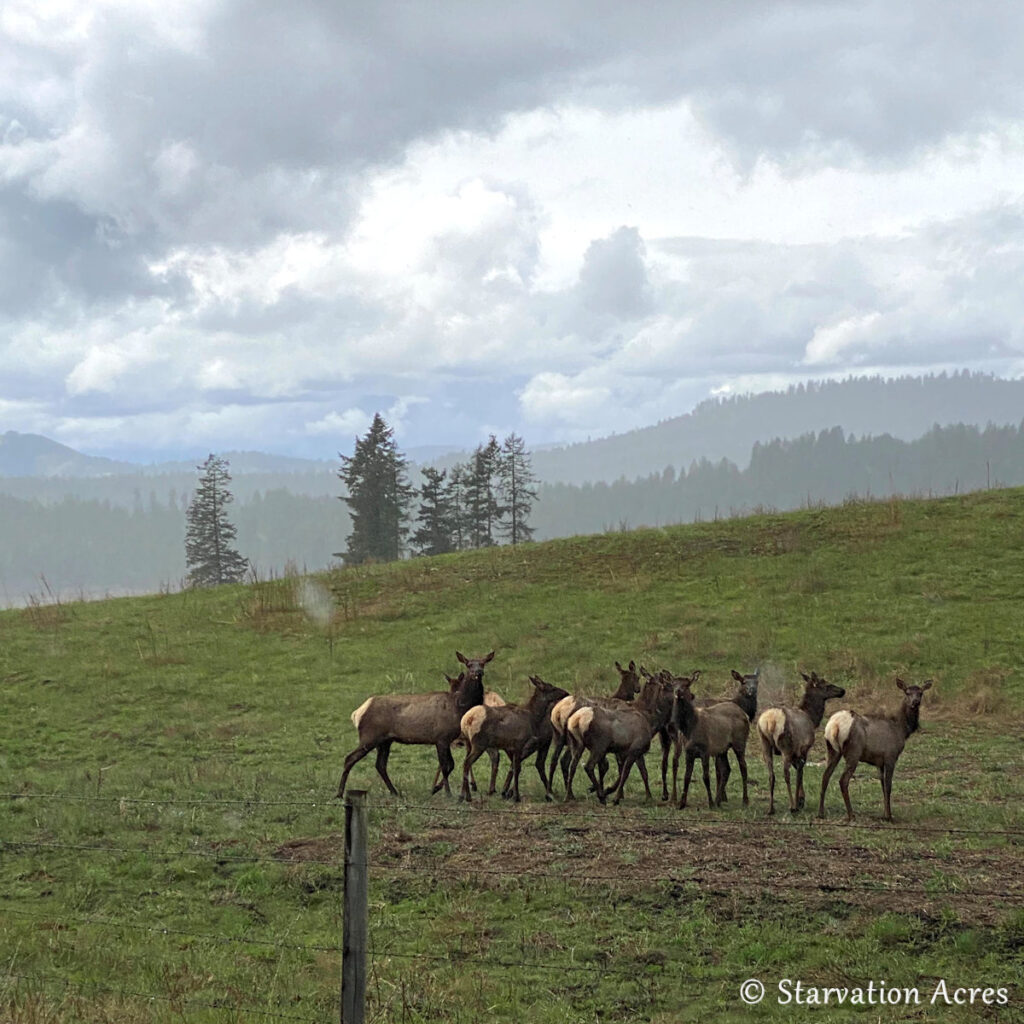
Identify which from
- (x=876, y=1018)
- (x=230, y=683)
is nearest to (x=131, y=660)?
(x=230, y=683)

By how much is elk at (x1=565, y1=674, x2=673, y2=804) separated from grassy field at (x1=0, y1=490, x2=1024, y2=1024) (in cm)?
75

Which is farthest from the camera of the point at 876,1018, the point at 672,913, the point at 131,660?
the point at 131,660

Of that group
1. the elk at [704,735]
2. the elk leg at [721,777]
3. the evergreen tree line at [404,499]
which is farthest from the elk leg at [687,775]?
the evergreen tree line at [404,499]

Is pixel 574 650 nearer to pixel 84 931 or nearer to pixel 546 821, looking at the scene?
pixel 546 821

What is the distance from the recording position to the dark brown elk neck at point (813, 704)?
54.4 feet

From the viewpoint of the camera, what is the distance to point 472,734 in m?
15.9

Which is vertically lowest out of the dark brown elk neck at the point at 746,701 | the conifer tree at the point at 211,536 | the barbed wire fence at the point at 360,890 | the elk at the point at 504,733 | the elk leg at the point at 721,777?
the barbed wire fence at the point at 360,890

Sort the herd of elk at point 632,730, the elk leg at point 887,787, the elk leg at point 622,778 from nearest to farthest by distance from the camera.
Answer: the elk leg at point 887,787, the herd of elk at point 632,730, the elk leg at point 622,778

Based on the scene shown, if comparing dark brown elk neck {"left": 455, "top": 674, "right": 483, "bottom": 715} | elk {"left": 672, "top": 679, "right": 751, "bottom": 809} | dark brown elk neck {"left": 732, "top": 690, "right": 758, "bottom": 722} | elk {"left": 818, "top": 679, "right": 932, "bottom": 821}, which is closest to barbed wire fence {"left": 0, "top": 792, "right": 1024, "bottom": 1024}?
elk {"left": 818, "top": 679, "right": 932, "bottom": 821}

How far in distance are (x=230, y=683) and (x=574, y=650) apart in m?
8.72

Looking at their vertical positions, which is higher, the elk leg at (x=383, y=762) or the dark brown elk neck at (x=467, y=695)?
the dark brown elk neck at (x=467, y=695)

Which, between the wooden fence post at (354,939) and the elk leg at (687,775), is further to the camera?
the elk leg at (687,775)

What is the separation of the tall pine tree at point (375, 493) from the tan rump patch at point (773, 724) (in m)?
49.0

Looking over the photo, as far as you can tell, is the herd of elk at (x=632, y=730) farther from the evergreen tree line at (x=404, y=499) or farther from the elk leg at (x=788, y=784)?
the evergreen tree line at (x=404, y=499)
